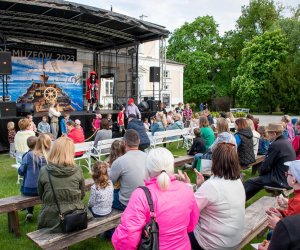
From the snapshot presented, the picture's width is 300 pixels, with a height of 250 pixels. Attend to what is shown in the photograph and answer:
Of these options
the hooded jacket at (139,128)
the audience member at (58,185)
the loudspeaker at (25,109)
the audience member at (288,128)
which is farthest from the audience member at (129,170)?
the loudspeaker at (25,109)

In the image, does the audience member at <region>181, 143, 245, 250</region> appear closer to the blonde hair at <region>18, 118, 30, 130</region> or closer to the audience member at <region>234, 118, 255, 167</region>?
the audience member at <region>234, 118, 255, 167</region>

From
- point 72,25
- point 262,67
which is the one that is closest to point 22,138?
point 72,25

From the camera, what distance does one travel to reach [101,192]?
348 centimetres

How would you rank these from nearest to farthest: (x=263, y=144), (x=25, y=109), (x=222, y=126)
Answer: (x=222, y=126), (x=263, y=144), (x=25, y=109)

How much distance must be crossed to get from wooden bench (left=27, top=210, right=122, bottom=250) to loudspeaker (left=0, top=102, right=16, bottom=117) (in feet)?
27.0

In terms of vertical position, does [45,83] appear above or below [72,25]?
below

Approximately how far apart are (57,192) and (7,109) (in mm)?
8418

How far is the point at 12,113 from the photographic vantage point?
1070cm

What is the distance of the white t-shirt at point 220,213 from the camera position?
2.53 meters

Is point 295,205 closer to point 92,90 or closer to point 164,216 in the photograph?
point 164,216

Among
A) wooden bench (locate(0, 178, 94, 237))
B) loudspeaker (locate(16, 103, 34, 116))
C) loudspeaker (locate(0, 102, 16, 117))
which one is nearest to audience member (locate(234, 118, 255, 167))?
wooden bench (locate(0, 178, 94, 237))

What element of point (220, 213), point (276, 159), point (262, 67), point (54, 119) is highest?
point (262, 67)

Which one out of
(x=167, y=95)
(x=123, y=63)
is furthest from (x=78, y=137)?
(x=167, y=95)

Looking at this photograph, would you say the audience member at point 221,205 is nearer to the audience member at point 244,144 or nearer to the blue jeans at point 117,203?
the blue jeans at point 117,203
